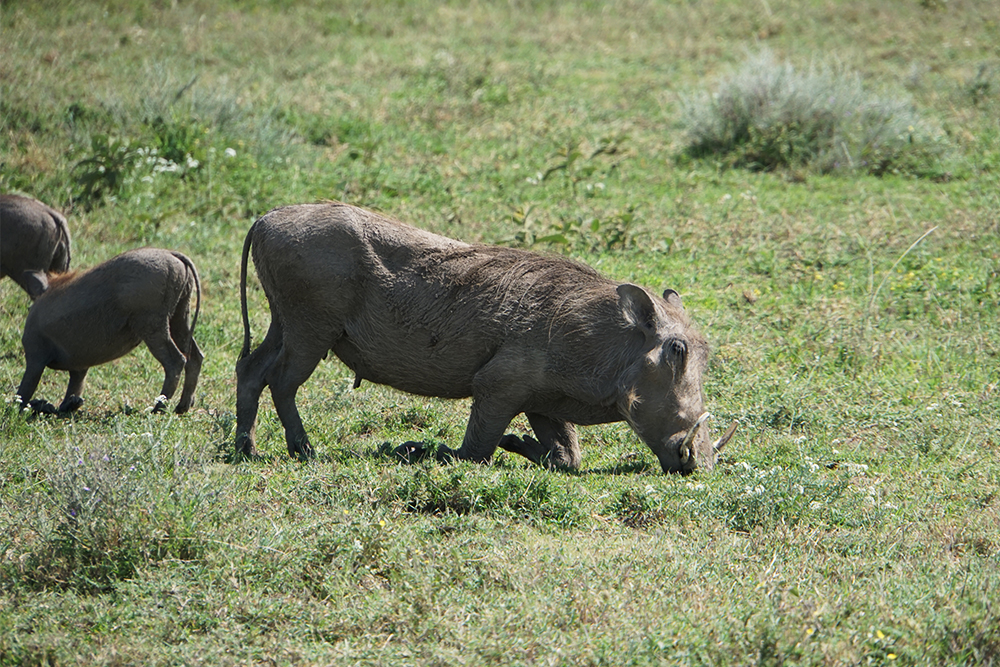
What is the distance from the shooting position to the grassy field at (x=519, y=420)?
3.46 meters

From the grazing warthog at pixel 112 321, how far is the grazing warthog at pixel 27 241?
1256 millimetres

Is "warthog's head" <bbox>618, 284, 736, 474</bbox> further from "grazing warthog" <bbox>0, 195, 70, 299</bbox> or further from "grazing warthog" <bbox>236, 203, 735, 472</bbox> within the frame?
"grazing warthog" <bbox>0, 195, 70, 299</bbox>

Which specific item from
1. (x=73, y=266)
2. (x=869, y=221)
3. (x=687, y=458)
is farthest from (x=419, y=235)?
(x=869, y=221)

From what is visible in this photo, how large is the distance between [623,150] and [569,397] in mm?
6316

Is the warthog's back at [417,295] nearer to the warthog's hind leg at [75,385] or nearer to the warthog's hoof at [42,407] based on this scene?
the warthog's hoof at [42,407]

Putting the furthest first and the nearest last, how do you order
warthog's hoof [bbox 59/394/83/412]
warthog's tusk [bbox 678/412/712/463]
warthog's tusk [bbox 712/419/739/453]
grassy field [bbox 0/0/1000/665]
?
warthog's hoof [bbox 59/394/83/412] < warthog's tusk [bbox 712/419/739/453] < warthog's tusk [bbox 678/412/712/463] < grassy field [bbox 0/0/1000/665]

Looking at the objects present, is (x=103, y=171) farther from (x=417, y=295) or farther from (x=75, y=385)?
(x=417, y=295)

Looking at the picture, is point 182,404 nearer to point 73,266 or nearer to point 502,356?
point 502,356

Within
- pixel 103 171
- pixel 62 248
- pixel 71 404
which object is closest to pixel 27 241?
pixel 62 248

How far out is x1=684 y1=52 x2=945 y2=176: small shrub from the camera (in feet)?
35.1

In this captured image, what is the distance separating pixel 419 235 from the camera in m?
5.41

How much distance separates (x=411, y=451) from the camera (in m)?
5.11

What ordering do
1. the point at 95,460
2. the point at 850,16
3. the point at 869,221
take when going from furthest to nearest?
the point at 850,16
the point at 869,221
the point at 95,460

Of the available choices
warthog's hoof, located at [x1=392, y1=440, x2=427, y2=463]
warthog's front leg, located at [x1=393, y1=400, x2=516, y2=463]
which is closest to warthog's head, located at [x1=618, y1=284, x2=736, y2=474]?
warthog's front leg, located at [x1=393, y1=400, x2=516, y2=463]
